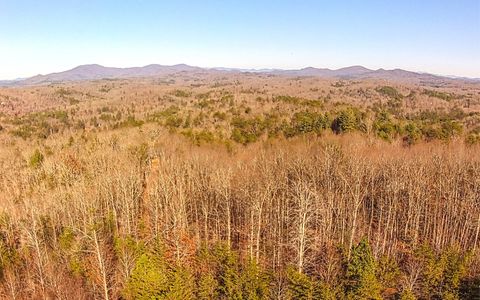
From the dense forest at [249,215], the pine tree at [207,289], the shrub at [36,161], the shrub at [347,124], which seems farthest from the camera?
the shrub at [347,124]

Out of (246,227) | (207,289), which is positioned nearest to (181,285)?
(207,289)

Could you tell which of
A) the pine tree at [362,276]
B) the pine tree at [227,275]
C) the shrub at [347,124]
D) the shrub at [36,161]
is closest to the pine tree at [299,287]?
the pine tree at [362,276]

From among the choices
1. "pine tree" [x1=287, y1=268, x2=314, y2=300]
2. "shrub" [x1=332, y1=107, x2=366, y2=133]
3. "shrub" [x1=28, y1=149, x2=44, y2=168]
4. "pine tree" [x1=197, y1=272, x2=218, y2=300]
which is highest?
"shrub" [x1=332, y1=107, x2=366, y2=133]

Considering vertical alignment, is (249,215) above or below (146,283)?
below

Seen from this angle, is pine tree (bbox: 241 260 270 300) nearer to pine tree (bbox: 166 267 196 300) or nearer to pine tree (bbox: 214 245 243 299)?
pine tree (bbox: 214 245 243 299)

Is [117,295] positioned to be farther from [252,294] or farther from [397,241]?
[397,241]

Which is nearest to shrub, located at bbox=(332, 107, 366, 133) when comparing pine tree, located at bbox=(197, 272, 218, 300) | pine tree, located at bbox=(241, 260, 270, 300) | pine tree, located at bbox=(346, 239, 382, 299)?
pine tree, located at bbox=(346, 239, 382, 299)

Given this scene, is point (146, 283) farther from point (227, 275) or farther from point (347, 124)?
point (347, 124)

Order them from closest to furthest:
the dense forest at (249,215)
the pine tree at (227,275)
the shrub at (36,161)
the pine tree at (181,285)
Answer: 1. the pine tree at (181,285)
2. the pine tree at (227,275)
3. the dense forest at (249,215)
4. the shrub at (36,161)

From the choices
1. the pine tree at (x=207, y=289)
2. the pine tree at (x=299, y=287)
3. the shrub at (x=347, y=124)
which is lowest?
the pine tree at (x=207, y=289)

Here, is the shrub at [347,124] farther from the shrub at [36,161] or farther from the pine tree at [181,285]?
the shrub at [36,161]
